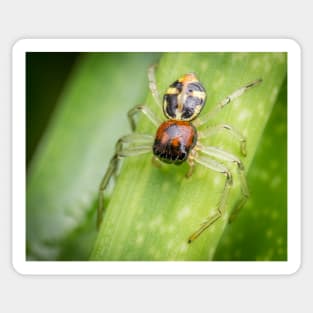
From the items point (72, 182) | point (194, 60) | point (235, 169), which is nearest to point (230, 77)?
point (194, 60)

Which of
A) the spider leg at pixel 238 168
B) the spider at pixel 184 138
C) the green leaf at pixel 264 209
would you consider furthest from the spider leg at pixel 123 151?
the green leaf at pixel 264 209

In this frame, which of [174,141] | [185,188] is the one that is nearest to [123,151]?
[174,141]

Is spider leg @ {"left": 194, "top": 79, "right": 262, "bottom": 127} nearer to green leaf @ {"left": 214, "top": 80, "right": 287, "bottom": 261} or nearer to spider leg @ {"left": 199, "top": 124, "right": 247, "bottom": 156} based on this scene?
spider leg @ {"left": 199, "top": 124, "right": 247, "bottom": 156}

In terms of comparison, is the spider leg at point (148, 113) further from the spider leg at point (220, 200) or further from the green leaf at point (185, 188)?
the spider leg at point (220, 200)

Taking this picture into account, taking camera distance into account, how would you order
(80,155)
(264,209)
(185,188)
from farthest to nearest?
(80,155)
(264,209)
(185,188)

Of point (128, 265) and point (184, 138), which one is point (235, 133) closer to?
point (184, 138)
